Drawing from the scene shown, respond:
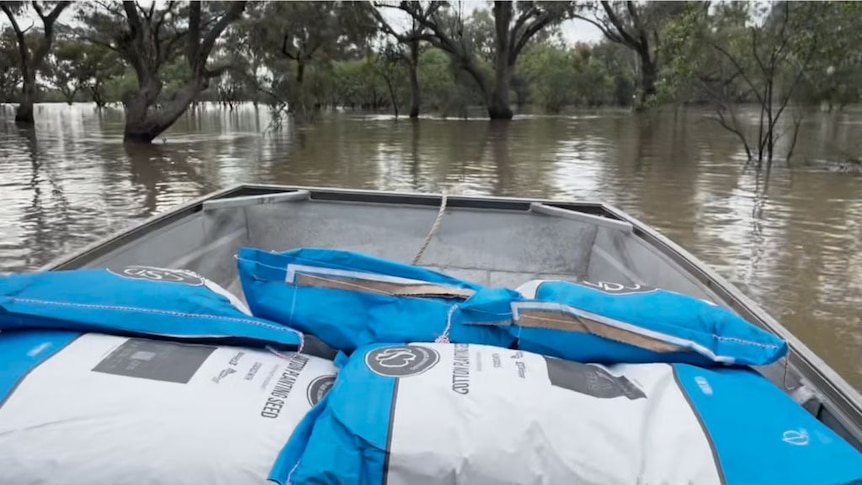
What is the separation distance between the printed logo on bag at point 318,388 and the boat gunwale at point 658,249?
130 cm

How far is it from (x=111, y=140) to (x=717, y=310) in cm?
2012

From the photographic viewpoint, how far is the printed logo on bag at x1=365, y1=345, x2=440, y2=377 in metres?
1.59

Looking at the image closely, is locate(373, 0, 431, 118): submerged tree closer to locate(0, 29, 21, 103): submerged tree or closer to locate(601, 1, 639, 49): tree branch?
locate(601, 1, 639, 49): tree branch

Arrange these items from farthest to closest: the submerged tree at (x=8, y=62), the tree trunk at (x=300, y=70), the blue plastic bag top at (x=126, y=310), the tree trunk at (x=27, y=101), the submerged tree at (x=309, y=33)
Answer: the submerged tree at (x=8, y=62) < the tree trunk at (x=27, y=101) < the tree trunk at (x=300, y=70) < the submerged tree at (x=309, y=33) < the blue plastic bag top at (x=126, y=310)

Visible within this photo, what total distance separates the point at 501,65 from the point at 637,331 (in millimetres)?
30304

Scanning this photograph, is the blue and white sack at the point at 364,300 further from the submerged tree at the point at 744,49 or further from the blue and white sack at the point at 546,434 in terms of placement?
the submerged tree at the point at 744,49

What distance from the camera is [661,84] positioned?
1287 cm

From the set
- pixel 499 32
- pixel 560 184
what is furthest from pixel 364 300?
pixel 499 32

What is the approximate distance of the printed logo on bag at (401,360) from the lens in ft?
5.20

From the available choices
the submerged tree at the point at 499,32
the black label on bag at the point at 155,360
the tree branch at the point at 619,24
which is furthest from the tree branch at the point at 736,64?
the tree branch at the point at 619,24

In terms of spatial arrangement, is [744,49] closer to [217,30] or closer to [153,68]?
[217,30]

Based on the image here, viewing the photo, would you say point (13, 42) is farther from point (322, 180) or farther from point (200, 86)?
point (322, 180)

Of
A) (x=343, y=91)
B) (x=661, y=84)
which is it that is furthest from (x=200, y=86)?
(x=343, y=91)

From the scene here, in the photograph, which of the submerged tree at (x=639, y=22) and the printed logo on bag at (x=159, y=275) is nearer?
the printed logo on bag at (x=159, y=275)
